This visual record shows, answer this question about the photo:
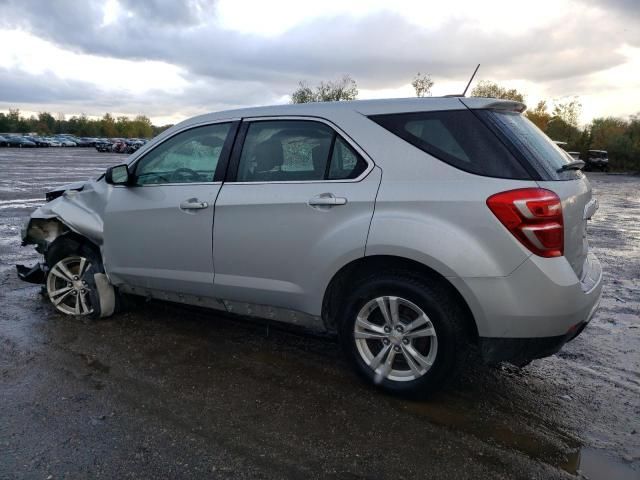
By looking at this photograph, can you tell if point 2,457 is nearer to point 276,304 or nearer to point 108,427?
point 108,427

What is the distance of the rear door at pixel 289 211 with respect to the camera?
11.0 ft

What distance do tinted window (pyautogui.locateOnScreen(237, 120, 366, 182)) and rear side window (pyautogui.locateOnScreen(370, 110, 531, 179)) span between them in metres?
0.35

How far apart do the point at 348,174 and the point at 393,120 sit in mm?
447

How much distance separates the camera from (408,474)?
2662 millimetres

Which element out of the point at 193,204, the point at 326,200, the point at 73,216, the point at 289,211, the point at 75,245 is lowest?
the point at 75,245

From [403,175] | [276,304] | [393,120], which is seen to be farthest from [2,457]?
[393,120]

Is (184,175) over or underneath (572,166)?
underneath

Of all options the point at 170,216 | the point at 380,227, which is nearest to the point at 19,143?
the point at 170,216

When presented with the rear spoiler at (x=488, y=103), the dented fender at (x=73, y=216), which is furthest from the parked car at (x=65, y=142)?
the rear spoiler at (x=488, y=103)

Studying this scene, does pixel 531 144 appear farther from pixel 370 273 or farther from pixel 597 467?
pixel 597 467

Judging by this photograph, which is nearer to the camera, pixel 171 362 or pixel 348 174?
pixel 348 174

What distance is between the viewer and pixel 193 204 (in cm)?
394

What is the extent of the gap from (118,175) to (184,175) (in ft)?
2.05

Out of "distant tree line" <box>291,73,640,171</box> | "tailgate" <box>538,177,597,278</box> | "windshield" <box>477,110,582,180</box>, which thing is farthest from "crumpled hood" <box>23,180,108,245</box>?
"distant tree line" <box>291,73,640,171</box>
